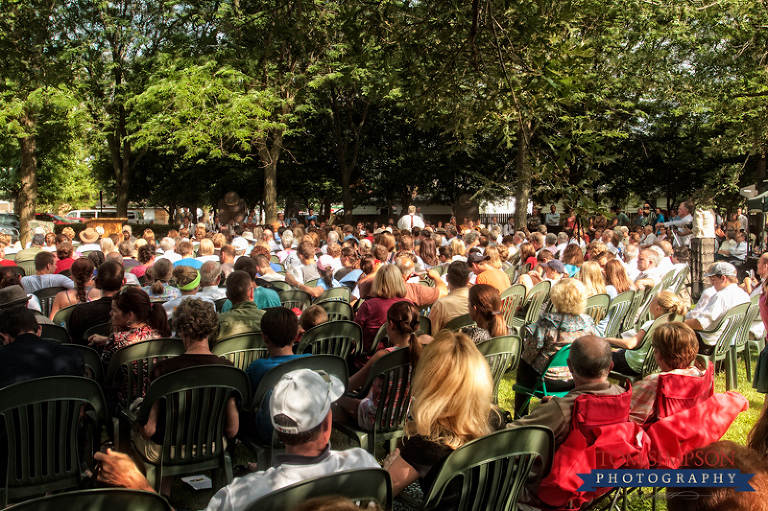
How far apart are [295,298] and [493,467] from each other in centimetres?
449

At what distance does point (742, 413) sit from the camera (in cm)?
536

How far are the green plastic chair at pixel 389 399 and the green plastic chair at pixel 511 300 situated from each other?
3167 mm

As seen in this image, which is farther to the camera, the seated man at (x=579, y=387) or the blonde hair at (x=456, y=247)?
the blonde hair at (x=456, y=247)

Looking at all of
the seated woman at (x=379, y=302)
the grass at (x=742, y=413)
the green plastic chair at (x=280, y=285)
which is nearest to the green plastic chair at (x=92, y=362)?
the seated woman at (x=379, y=302)

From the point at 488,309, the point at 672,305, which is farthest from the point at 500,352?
the point at 672,305

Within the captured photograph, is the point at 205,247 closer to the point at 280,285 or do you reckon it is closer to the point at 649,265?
the point at 280,285

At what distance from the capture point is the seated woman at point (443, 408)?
108 inches

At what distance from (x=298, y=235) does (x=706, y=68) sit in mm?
16705

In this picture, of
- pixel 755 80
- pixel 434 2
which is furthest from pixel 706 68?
pixel 434 2

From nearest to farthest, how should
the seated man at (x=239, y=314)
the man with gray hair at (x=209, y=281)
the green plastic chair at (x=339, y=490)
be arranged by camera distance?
the green plastic chair at (x=339, y=490), the seated man at (x=239, y=314), the man with gray hair at (x=209, y=281)

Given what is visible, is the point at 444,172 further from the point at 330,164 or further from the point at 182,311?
the point at 182,311

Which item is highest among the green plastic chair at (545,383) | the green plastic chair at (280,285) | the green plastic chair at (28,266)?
the green plastic chair at (28,266)

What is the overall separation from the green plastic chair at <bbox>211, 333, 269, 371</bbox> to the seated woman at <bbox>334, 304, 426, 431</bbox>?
2.58 feet

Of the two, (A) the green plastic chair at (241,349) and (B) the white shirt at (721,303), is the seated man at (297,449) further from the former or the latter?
(B) the white shirt at (721,303)
